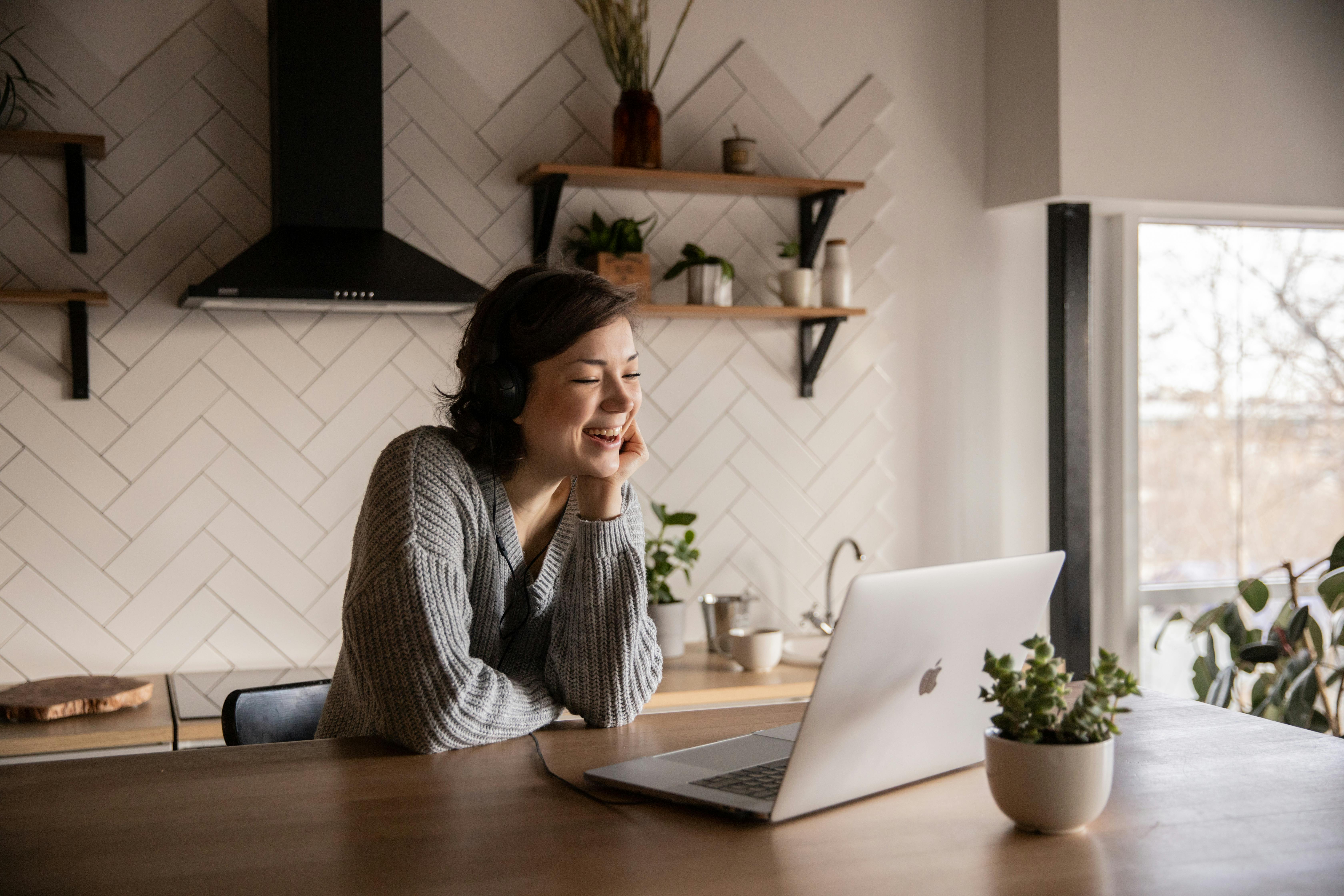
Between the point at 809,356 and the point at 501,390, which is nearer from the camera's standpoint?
the point at 501,390

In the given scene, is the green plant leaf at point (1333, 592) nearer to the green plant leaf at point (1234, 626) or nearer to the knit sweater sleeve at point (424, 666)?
the green plant leaf at point (1234, 626)

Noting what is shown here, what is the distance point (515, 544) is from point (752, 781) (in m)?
0.64

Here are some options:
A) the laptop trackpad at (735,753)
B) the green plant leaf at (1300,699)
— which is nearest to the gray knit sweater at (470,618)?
the laptop trackpad at (735,753)

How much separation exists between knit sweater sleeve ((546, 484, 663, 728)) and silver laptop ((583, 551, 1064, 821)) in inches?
10.0

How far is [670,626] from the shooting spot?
9.05ft

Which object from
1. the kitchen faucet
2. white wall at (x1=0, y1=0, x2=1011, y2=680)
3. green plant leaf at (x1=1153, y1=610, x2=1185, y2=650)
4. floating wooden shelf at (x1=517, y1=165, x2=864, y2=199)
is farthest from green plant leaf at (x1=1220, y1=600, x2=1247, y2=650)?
floating wooden shelf at (x1=517, y1=165, x2=864, y2=199)

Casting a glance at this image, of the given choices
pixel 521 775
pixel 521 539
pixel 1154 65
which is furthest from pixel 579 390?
pixel 1154 65

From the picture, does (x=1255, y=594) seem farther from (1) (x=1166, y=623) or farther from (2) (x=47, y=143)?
(2) (x=47, y=143)

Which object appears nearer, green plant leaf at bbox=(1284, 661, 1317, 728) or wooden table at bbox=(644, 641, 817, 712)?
wooden table at bbox=(644, 641, 817, 712)

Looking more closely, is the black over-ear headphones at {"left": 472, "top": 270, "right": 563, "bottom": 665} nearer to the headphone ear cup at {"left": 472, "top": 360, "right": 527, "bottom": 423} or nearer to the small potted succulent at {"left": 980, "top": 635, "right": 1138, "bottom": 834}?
the headphone ear cup at {"left": 472, "top": 360, "right": 527, "bottom": 423}

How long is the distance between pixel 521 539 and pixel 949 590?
0.83 meters

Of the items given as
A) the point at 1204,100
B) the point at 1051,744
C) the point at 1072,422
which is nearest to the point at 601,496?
the point at 1051,744

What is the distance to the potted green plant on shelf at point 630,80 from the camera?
2803 mm

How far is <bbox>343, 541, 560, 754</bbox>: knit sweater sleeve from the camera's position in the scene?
52.0 inches
